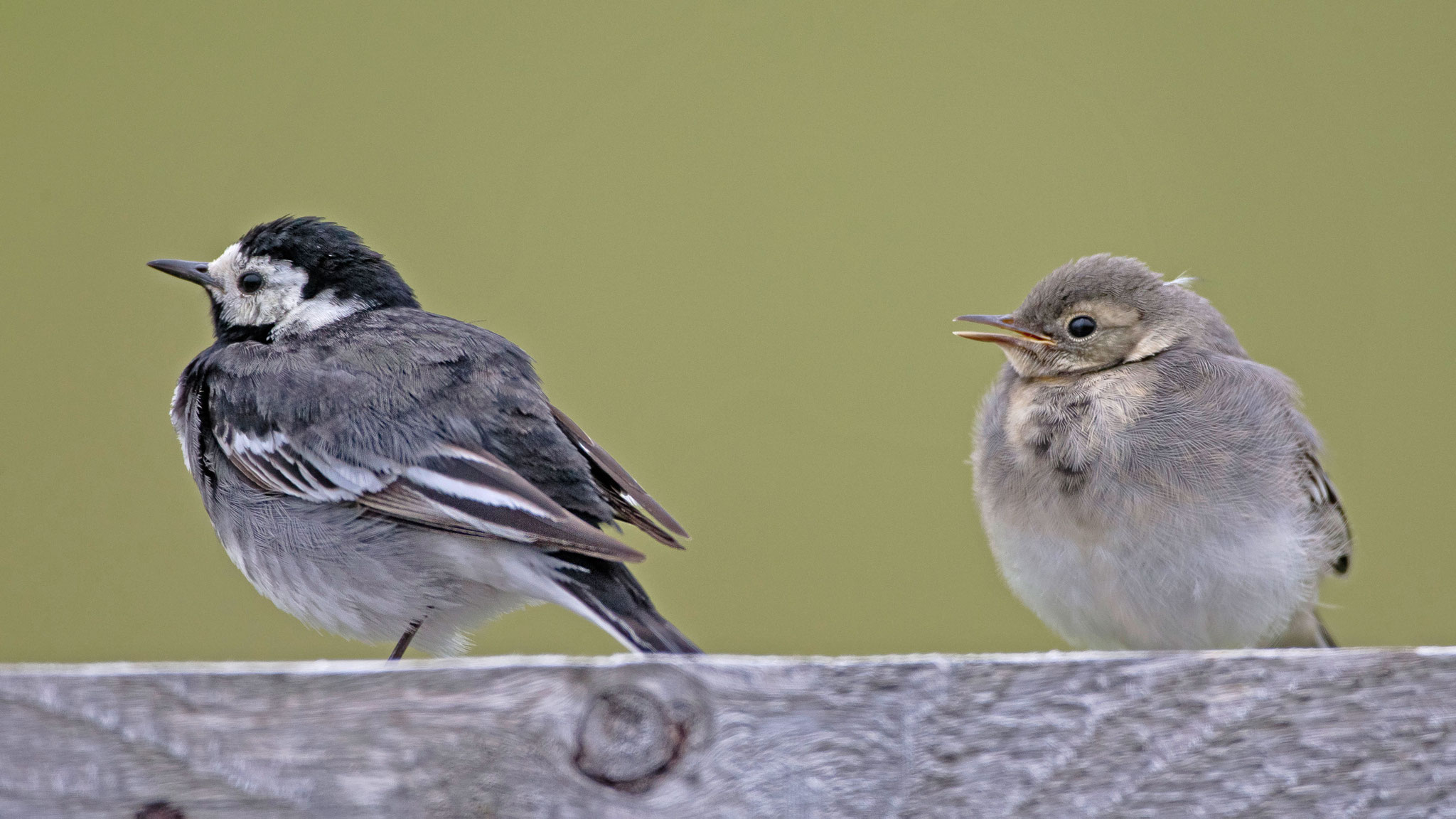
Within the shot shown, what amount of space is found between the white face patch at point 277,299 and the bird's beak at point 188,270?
0.07 m

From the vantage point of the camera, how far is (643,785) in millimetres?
1638

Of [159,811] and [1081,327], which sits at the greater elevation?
[1081,327]

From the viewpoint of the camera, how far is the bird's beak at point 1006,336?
160 inches

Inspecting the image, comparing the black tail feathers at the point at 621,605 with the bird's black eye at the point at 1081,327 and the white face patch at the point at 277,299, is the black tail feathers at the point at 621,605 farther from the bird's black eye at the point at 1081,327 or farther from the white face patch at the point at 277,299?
the bird's black eye at the point at 1081,327

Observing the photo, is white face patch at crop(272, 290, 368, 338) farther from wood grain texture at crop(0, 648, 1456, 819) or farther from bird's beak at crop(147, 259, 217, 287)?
wood grain texture at crop(0, 648, 1456, 819)

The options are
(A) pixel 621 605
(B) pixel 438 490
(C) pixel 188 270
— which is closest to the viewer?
(A) pixel 621 605

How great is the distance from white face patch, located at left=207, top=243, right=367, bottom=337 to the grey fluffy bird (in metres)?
1.96

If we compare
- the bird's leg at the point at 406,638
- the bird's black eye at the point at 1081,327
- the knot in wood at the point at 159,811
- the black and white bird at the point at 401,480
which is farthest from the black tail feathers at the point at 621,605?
the bird's black eye at the point at 1081,327

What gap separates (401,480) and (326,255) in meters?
1.06

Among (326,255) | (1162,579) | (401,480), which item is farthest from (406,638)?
(1162,579)

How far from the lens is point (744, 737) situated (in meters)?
1.67

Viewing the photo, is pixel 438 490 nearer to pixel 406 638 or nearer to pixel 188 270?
pixel 406 638

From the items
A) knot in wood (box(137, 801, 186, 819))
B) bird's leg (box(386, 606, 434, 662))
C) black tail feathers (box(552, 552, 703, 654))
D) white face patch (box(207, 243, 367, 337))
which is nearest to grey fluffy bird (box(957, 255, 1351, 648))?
black tail feathers (box(552, 552, 703, 654))

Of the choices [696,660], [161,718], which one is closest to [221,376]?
[161,718]
